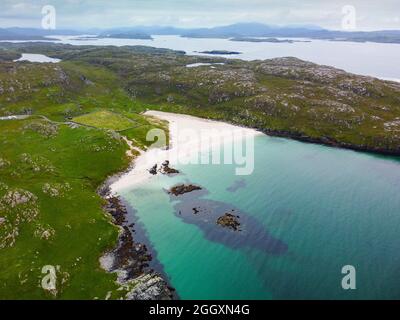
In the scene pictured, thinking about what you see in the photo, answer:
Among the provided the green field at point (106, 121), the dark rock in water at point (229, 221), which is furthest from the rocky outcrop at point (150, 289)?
the green field at point (106, 121)

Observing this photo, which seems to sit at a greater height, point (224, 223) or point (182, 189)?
point (182, 189)

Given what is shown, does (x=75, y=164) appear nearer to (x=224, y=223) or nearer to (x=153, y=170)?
(x=153, y=170)

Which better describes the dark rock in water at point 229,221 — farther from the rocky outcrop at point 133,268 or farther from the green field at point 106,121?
the green field at point 106,121

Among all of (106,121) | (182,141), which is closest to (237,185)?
(182,141)

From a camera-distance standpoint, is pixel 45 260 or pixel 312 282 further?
pixel 45 260

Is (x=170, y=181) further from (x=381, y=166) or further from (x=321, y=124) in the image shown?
(x=321, y=124)
